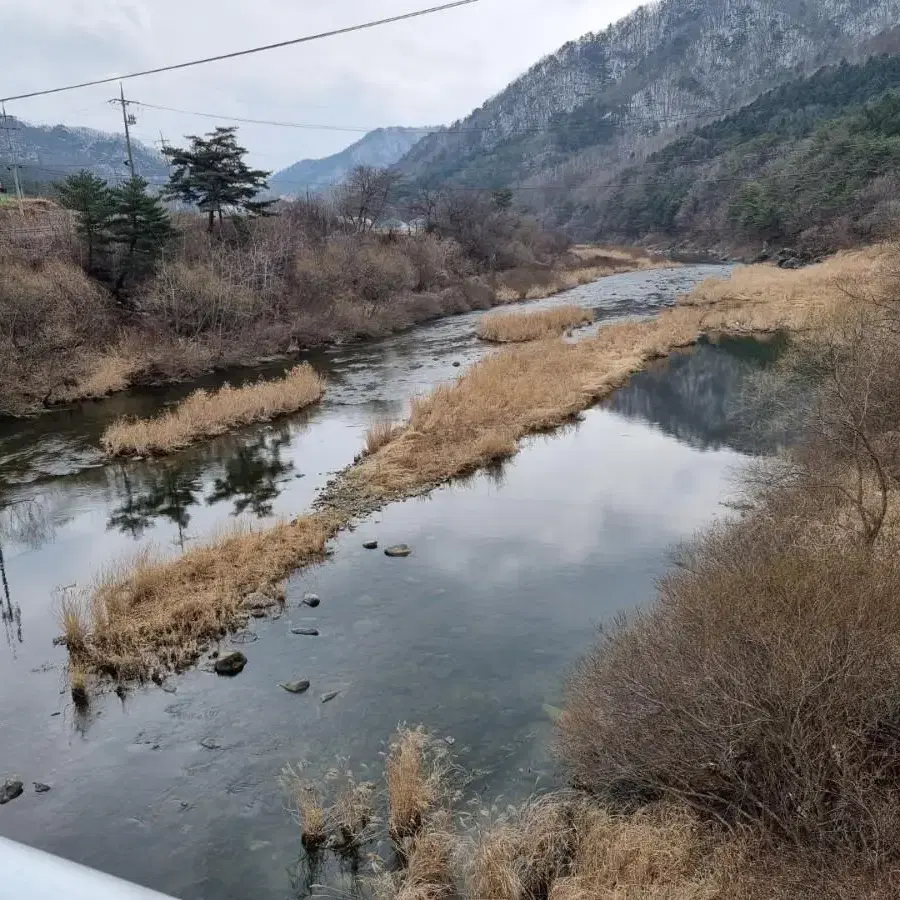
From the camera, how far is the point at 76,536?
14.9m

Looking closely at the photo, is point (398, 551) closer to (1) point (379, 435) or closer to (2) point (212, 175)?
(1) point (379, 435)

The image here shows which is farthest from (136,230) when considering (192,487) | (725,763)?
(725,763)

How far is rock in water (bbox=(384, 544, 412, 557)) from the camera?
13.3 meters

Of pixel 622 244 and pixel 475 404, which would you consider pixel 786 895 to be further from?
pixel 622 244

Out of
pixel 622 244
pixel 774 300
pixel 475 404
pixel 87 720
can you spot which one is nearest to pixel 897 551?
pixel 87 720

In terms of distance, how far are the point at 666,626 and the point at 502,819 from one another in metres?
2.66

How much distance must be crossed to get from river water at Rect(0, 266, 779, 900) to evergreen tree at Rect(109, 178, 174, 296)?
12906mm

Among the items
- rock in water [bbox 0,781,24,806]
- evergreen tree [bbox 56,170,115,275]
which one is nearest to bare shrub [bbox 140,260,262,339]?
evergreen tree [bbox 56,170,115,275]

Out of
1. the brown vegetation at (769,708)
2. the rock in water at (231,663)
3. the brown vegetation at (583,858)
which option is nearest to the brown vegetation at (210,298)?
the rock in water at (231,663)

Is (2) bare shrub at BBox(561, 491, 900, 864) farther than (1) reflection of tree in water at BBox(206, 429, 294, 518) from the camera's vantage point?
No

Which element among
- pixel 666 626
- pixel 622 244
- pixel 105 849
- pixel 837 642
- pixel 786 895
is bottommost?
pixel 105 849

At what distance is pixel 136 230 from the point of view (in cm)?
3266

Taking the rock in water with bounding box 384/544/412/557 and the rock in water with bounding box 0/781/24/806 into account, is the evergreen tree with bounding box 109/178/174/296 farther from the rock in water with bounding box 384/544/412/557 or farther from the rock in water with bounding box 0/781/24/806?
the rock in water with bounding box 0/781/24/806

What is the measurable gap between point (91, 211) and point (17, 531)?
21748mm
